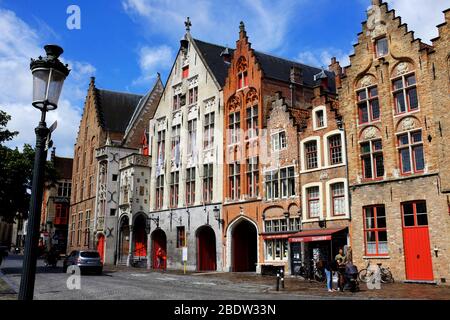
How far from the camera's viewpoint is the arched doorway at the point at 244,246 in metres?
31.9

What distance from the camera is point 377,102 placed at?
959 inches

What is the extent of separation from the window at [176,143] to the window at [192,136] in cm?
165

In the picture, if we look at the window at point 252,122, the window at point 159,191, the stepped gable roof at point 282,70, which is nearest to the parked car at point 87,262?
the window at point 159,191

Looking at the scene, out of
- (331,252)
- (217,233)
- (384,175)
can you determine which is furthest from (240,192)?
(384,175)

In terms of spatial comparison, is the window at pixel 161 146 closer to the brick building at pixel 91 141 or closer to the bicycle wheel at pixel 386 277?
the brick building at pixel 91 141

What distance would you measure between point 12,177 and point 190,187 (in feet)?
46.5

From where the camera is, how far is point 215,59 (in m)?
38.7

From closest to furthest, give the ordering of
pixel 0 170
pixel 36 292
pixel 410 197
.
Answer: pixel 36 292, pixel 410 197, pixel 0 170

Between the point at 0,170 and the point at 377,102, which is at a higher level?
the point at 377,102

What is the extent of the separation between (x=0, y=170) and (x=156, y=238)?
681 inches

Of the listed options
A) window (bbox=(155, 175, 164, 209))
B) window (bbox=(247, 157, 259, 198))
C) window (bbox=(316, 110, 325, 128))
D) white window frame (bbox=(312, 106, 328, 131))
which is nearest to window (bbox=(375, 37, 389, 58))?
white window frame (bbox=(312, 106, 328, 131))

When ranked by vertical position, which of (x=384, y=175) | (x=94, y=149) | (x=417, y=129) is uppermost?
(x=94, y=149)
